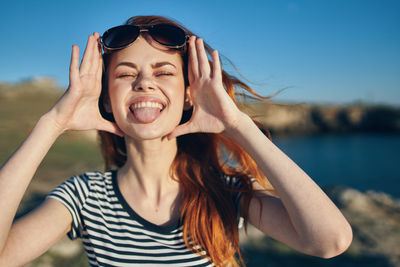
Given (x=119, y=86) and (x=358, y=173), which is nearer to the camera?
(x=119, y=86)

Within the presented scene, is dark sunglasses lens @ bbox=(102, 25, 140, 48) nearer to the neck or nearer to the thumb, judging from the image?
the thumb

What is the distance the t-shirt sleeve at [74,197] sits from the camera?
214 cm

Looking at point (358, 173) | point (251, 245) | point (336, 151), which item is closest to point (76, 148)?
point (251, 245)

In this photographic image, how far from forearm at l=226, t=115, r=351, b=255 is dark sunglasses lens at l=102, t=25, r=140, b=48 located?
1.31 meters

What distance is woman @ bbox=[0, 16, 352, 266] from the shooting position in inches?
75.4

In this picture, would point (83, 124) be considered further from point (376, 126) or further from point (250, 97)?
point (376, 126)

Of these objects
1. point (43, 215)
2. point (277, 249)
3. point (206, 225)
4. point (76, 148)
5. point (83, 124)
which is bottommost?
point (277, 249)

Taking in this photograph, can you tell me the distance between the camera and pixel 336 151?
34781mm

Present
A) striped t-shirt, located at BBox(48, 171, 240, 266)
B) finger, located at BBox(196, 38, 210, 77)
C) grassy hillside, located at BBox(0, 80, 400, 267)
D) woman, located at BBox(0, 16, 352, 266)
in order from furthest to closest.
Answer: grassy hillside, located at BBox(0, 80, 400, 267) < finger, located at BBox(196, 38, 210, 77) < striped t-shirt, located at BBox(48, 171, 240, 266) < woman, located at BBox(0, 16, 352, 266)

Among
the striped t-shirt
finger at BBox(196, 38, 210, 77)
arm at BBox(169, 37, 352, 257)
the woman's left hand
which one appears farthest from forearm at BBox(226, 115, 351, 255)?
finger at BBox(196, 38, 210, 77)

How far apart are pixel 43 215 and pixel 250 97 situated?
1900 millimetres

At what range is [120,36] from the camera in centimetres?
226

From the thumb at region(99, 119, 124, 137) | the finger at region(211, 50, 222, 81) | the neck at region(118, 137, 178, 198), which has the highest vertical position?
the finger at region(211, 50, 222, 81)

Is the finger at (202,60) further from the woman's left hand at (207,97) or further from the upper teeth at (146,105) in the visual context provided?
the upper teeth at (146,105)
